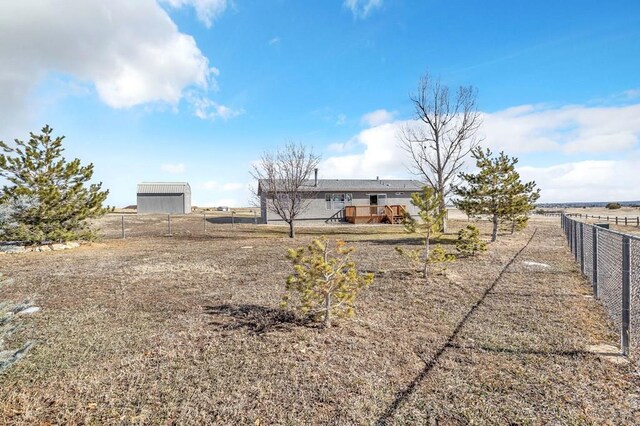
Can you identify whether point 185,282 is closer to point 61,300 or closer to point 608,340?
point 61,300

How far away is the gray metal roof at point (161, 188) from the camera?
1633 inches

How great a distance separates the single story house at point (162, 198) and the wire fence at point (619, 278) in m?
41.7

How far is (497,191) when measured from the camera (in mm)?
14625

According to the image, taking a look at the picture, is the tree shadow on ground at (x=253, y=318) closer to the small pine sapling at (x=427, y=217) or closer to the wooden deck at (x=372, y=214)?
the small pine sapling at (x=427, y=217)

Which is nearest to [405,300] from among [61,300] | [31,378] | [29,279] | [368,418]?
→ [368,418]

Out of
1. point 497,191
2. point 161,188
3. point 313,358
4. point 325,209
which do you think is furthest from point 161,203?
point 313,358

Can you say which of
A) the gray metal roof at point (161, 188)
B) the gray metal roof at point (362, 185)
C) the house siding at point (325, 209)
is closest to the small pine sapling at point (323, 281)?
the gray metal roof at point (362, 185)

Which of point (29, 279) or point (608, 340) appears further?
point (29, 279)

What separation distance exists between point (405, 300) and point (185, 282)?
189 inches

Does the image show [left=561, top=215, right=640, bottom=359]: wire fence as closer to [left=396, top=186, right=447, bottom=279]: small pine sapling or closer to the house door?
[left=396, top=186, right=447, bottom=279]: small pine sapling

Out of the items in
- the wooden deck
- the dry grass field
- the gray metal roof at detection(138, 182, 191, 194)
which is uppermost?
the gray metal roof at detection(138, 182, 191, 194)

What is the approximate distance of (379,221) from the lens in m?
28.7

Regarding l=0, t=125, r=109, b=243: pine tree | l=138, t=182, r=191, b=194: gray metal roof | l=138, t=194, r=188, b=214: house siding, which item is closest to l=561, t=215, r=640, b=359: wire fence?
l=0, t=125, r=109, b=243: pine tree

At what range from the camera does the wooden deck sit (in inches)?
1104
